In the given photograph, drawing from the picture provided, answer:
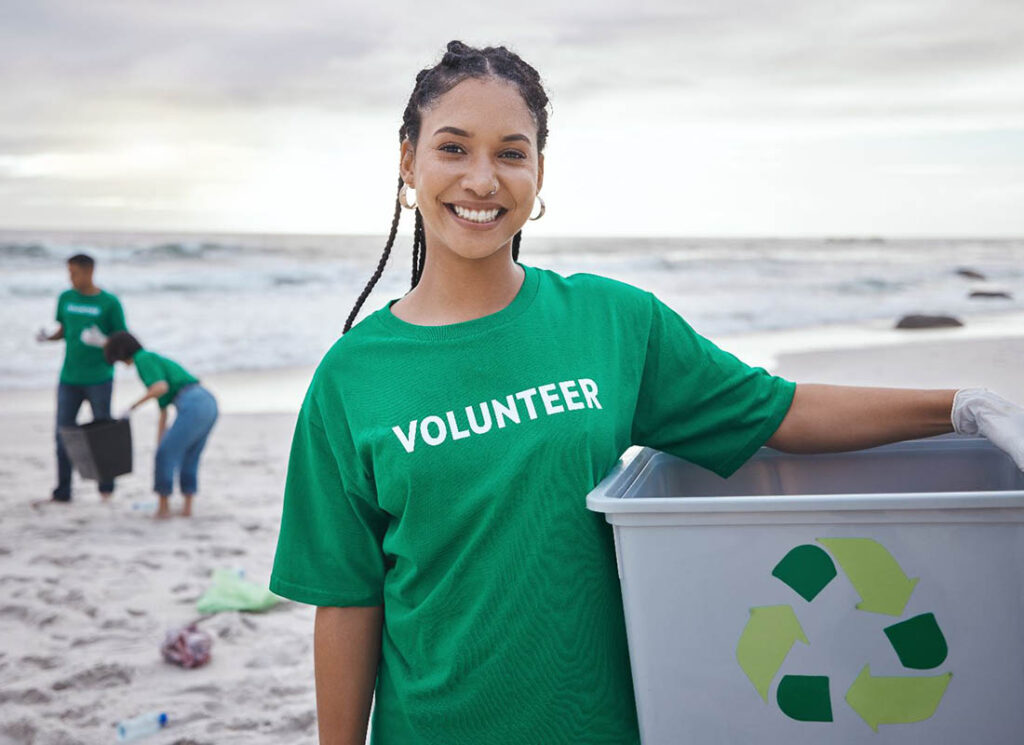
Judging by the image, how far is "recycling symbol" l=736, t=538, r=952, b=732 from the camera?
124cm

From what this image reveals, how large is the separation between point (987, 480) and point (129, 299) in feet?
62.2

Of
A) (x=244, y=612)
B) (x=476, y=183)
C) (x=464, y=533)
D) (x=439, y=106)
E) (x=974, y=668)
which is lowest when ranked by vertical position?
(x=244, y=612)

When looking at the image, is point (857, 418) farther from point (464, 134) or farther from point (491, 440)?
point (464, 134)

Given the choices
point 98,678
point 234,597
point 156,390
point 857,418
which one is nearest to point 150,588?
point 234,597

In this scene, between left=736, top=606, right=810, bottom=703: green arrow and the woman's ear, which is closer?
left=736, top=606, right=810, bottom=703: green arrow

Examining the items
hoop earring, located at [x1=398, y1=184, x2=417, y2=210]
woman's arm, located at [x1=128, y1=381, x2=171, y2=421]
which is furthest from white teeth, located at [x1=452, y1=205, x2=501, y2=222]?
woman's arm, located at [x1=128, y1=381, x2=171, y2=421]

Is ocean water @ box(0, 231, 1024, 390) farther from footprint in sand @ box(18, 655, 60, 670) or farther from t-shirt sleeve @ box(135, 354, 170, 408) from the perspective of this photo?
footprint in sand @ box(18, 655, 60, 670)

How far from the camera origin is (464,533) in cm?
144

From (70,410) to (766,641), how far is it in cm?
628

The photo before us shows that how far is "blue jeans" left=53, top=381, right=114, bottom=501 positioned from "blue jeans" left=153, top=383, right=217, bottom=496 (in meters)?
0.55

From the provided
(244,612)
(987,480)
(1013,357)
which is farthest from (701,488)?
(1013,357)

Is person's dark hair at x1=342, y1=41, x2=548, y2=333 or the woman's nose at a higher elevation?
person's dark hair at x1=342, y1=41, x2=548, y2=333

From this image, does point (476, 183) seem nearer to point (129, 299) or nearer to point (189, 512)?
point (189, 512)

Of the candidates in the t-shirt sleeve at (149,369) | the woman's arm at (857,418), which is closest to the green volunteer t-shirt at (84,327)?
the t-shirt sleeve at (149,369)
